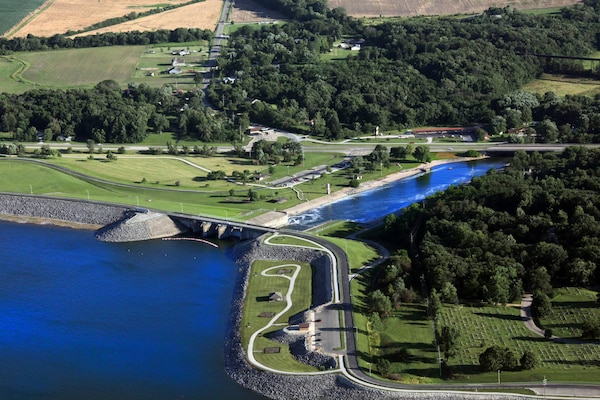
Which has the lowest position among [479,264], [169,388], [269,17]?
[169,388]

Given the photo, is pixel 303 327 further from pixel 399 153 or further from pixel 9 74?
pixel 9 74

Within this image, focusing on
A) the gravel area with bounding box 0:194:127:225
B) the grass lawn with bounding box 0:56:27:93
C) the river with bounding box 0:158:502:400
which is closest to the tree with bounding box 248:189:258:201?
the river with bounding box 0:158:502:400

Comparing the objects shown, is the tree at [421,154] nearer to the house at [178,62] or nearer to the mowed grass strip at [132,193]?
the mowed grass strip at [132,193]

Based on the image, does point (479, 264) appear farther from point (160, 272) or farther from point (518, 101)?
point (518, 101)

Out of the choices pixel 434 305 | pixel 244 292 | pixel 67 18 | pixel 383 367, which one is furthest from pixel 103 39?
pixel 383 367

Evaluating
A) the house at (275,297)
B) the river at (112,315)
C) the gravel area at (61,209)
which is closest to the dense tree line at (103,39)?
the gravel area at (61,209)

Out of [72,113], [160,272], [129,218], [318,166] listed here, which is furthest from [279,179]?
[72,113]
